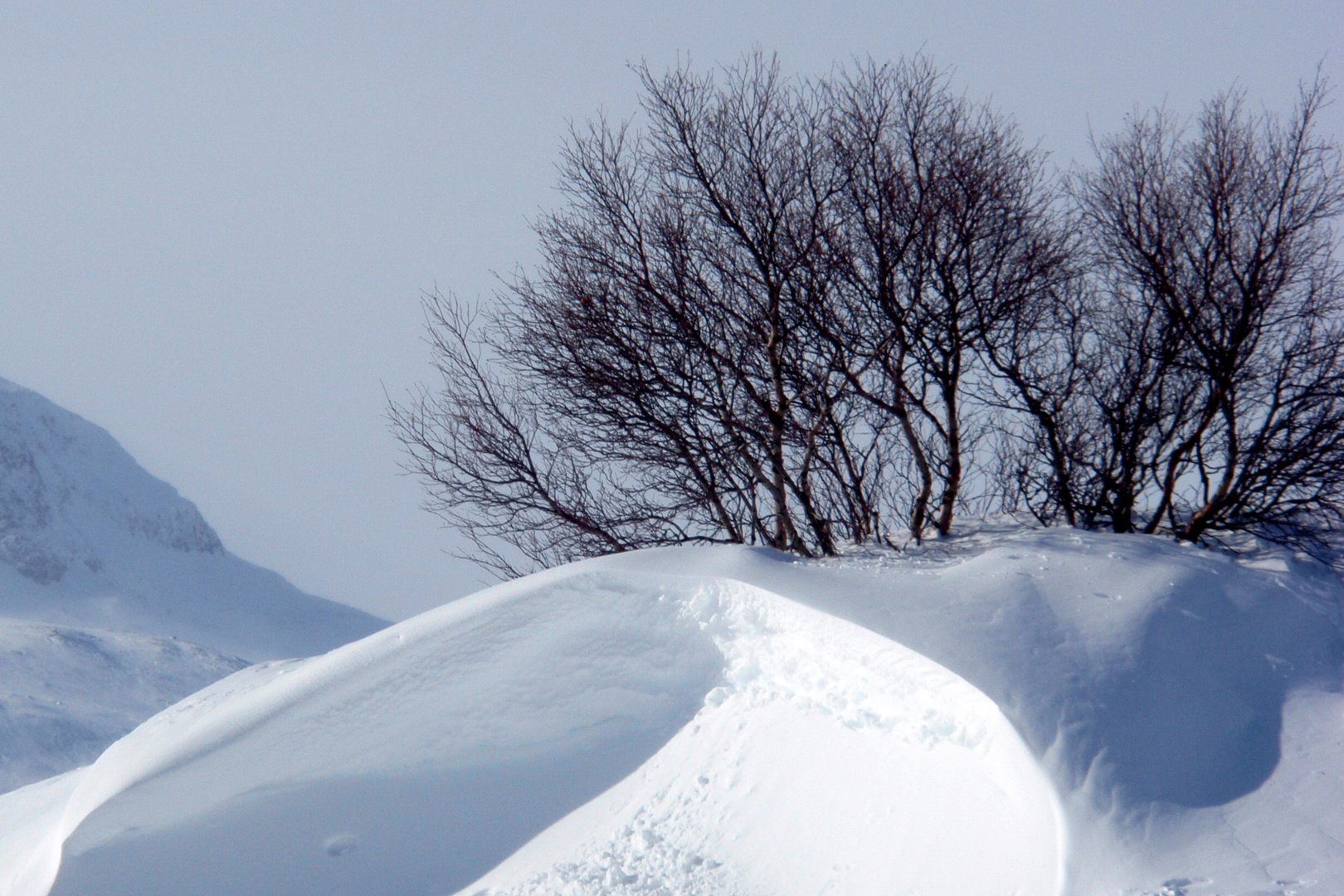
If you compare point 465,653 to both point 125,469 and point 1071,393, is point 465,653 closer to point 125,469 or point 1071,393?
point 1071,393

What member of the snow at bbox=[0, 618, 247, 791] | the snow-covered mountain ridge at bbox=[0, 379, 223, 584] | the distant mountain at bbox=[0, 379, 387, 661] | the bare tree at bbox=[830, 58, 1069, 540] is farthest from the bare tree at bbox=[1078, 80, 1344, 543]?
the snow-covered mountain ridge at bbox=[0, 379, 223, 584]

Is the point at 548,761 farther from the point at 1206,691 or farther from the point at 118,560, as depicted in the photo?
the point at 118,560

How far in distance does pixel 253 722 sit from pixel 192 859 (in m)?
0.82

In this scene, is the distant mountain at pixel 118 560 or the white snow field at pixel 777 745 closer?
the white snow field at pixel 777 745

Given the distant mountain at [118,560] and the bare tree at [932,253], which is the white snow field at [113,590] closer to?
the distant mountain at [118,560]

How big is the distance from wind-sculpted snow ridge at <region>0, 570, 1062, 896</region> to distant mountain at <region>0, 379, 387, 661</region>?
59578 mm

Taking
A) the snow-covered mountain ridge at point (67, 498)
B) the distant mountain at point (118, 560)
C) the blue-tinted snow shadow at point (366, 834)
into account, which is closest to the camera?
the blue-tinted snow shadow at point (366, 834)

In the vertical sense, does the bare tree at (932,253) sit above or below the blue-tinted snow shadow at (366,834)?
above

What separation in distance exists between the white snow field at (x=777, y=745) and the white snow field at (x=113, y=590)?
19.8m

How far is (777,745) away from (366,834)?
2.45 meters

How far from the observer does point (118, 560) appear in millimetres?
82188

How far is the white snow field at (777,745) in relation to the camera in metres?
3.37

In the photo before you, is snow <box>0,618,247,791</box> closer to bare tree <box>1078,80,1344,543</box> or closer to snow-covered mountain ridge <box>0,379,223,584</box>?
bare tree <box>1078,80,1344,543</box>

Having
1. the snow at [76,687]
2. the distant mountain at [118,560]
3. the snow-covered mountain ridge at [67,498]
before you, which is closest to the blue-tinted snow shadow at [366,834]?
the snow at [76,687]
